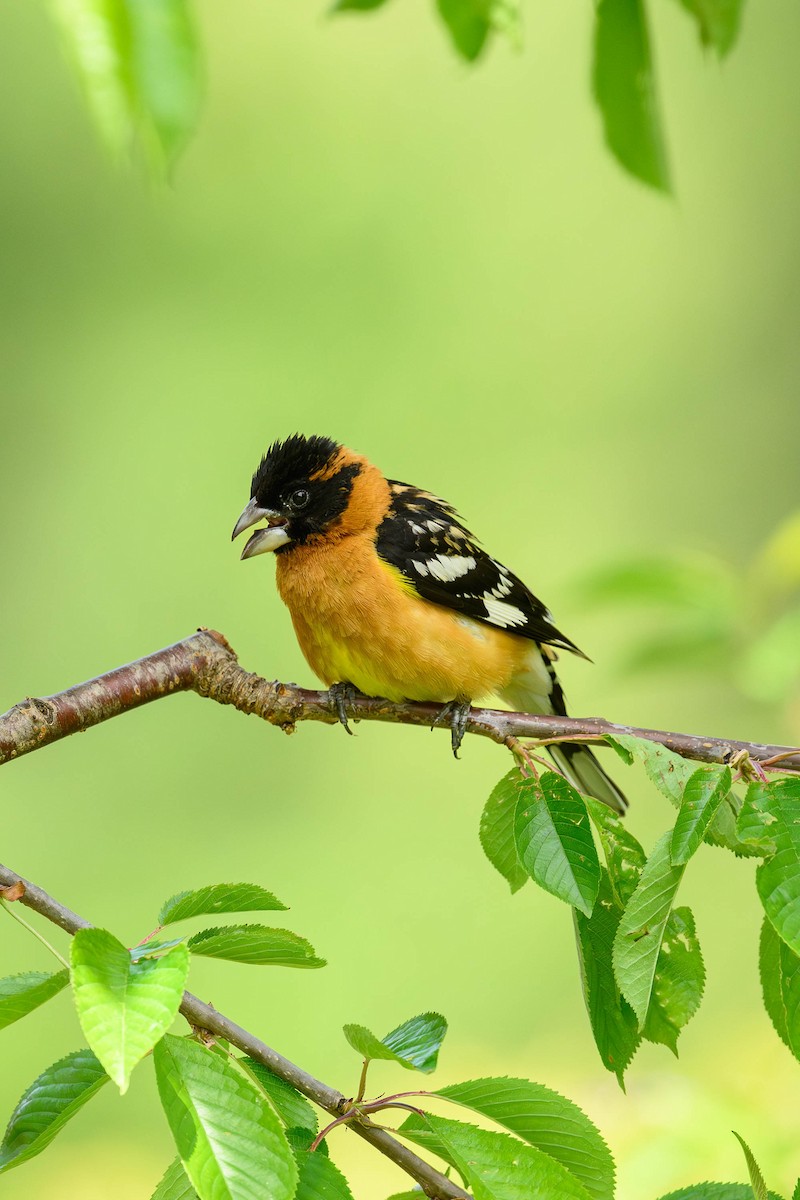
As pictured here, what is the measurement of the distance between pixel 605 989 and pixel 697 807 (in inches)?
15.4

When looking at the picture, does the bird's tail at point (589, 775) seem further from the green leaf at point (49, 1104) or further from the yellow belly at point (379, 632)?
the green leaf at point (49, 1104)

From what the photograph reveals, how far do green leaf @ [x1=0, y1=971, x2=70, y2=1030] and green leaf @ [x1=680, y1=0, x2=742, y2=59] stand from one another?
1562mm

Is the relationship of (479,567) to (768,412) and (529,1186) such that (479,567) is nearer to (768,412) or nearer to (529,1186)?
(529,1186)

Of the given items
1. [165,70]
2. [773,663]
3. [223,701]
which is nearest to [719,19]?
[165,70]

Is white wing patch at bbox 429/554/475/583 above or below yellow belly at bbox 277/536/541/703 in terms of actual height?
above

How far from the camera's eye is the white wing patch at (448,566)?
168 inches

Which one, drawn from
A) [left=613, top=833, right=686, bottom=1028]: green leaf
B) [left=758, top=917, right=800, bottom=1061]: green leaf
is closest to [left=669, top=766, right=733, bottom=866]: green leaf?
[left=613, top=833, right=686, bottom=1028]: green leaf

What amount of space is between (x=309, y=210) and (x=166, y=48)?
14.2 m

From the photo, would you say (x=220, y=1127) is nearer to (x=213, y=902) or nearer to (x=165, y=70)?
(x=213, y=902)

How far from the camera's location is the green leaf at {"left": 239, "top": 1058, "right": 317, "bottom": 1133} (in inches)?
68.6

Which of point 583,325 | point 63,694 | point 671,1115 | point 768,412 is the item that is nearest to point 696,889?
point 768,412

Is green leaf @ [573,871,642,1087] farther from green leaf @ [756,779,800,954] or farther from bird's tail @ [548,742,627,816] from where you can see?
bird's tail @ [548,742,627,816]

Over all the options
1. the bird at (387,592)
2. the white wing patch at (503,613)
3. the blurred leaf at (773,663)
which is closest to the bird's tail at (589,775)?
the bird at (387,592)

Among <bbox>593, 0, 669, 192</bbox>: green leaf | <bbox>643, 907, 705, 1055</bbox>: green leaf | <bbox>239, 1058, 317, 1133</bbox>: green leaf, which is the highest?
<bbox>593, 0, 669, 192</bbox>: green leaf
